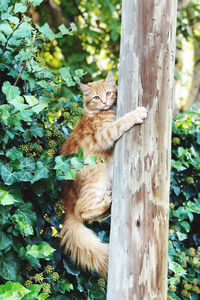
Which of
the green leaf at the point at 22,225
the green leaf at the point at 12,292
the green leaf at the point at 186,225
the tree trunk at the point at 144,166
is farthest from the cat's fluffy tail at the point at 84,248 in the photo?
the green leaf at the point at 186,225

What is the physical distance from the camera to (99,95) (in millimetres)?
2602

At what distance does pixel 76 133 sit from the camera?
2.40 meters

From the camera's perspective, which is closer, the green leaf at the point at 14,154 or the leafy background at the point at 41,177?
the leafy background at the point at 41,177

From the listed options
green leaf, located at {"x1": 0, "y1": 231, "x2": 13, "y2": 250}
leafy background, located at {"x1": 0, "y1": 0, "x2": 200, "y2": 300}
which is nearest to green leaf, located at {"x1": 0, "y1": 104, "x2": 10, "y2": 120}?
leafy background, located at {"x1": 0, "y1": 0, "x2": 200, "y2": 300}

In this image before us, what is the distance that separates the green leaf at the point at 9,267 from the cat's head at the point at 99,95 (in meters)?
1.22

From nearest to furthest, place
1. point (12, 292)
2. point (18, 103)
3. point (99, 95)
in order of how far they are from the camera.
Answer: point (12, 292), point (18, 103), point (99, 95)

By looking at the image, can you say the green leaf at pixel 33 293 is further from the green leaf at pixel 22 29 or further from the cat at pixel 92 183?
the green leaf at pixel 22 29

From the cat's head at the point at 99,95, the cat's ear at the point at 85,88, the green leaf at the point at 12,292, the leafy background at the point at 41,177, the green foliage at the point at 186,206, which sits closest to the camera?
the green leaf at the point at 12,292

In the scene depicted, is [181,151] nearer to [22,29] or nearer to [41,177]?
[41,177]

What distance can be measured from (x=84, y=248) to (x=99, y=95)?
110 cm

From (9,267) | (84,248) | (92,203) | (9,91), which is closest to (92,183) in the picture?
(92,203)

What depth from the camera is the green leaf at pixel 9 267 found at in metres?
1.74

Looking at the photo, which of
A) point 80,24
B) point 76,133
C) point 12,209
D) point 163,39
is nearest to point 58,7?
point 80,24

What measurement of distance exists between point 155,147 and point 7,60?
35.0 inches
